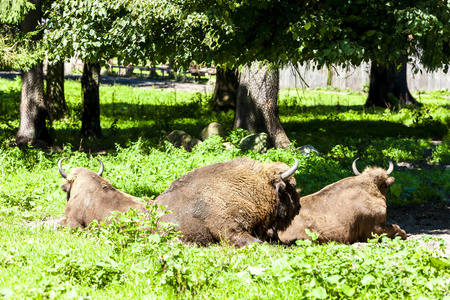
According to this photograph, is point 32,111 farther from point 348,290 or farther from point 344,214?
point 348,290

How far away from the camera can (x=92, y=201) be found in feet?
23.3

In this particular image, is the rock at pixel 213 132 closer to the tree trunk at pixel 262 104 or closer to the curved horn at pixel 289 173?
the tree trunk at pixel 262 104

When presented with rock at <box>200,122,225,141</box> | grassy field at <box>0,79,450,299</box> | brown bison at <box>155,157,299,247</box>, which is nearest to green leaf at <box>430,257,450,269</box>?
grassy field at <box>0,79,450,299</box>

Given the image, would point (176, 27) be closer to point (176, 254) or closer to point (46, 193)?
point (46, 193)

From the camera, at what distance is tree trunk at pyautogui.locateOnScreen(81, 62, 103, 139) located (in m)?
14.5

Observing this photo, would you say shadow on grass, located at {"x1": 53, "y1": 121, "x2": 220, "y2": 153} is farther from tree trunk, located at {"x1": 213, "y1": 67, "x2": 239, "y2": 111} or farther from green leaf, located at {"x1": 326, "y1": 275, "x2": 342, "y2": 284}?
green leaf, located at {"x1": 326, "y1": 275, "x2": 342, "y2": 284}

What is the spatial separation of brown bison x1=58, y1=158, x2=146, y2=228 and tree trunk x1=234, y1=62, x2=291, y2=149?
6.89m

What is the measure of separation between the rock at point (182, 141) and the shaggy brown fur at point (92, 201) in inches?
224

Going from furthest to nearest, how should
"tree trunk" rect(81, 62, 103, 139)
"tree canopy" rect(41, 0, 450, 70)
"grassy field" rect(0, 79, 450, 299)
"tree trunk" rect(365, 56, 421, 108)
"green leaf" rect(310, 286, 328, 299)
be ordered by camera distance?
1. "tree trunk" rect(365, 56, 421, 108)
2. "tree trunk" rect(81, 62, 103, 139)
3. "tree canopy" rect(41, 0, 450, 70)
4. "grassy field" rect(0, 79, 450, 299)
5. "green leaf" rect(310, 286, 328, 299)

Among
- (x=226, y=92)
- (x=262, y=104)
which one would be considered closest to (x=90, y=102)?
(x=262, y=104)

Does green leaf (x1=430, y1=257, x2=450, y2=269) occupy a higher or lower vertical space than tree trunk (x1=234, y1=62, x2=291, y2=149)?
lower

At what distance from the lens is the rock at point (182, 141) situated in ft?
43.3

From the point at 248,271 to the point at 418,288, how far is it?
1331mm

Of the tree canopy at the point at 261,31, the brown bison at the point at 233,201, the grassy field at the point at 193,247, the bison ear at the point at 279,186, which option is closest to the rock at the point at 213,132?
the grassy field at the point at 193,247
